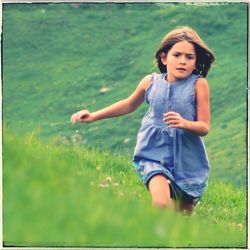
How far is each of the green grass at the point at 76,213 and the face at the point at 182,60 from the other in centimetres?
92

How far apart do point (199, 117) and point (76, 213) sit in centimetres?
160

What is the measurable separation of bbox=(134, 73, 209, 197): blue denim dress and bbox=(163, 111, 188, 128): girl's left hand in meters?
0.18

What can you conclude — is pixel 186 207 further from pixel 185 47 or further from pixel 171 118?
pixel 185 47

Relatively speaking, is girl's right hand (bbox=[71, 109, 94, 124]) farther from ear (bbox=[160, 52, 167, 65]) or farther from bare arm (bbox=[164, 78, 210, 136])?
ear (bbox=[160, 52, 167, 65])

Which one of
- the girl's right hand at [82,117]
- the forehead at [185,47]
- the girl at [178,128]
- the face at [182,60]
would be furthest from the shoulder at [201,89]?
the girl's right hand at [82,117]

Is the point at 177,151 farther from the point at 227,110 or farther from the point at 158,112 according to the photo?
the point at 227,110

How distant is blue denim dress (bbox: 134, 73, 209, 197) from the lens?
5863 millimetres

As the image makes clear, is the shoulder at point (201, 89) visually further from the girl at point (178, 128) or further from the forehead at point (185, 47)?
the forehead at point (185, 47)

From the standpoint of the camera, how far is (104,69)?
291 inches

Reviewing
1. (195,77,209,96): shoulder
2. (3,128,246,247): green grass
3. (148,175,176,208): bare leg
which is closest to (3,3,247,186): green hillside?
(195,77,209,96): shoulder

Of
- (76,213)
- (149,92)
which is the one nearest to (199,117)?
(149,92)

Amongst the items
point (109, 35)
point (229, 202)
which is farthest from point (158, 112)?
point (109, 35)

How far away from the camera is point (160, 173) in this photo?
579 centimetres

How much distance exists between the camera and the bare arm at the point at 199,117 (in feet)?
18.5
